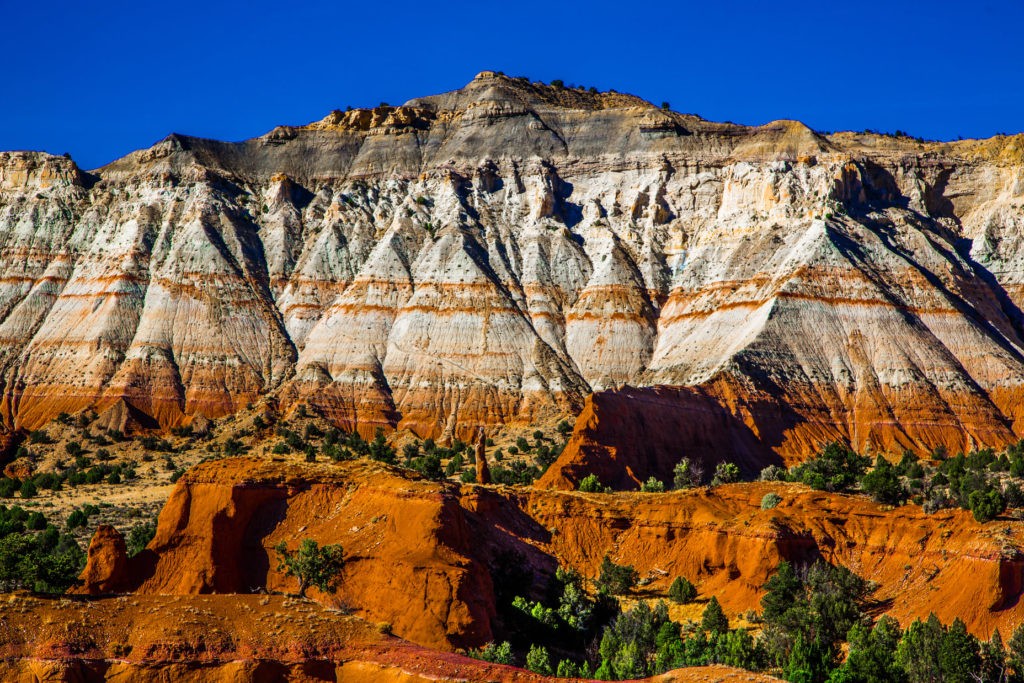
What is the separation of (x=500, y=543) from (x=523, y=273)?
2444 inches

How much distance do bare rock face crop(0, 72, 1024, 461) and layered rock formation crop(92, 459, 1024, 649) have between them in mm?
28879

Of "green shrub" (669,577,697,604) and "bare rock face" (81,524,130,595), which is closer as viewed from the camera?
"bare rock face" (81,524,130,595)

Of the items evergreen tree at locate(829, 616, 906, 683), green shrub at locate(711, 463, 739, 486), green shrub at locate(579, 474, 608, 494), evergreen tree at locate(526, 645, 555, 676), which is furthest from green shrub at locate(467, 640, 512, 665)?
green shrub at locate(711, 463, 739, 486)

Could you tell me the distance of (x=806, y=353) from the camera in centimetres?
9475

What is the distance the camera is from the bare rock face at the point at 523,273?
9600 cm

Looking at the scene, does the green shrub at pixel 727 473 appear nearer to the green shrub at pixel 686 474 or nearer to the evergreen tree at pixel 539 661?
the green shrub at pixel 686 474

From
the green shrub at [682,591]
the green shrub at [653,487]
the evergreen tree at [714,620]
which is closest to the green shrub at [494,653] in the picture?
the evergreen tree at [714,620]

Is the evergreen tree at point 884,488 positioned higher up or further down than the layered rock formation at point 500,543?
higher up

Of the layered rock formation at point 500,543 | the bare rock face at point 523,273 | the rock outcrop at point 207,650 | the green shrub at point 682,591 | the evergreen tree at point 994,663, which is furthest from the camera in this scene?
the bare rock face at point 523,273

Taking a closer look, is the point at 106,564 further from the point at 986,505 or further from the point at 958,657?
the point at 986,505

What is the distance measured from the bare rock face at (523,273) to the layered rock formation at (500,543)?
28.9 metres

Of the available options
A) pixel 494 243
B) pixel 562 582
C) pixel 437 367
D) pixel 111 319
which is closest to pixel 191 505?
pixel 562 582

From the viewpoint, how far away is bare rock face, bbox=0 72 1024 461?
96.0 metres

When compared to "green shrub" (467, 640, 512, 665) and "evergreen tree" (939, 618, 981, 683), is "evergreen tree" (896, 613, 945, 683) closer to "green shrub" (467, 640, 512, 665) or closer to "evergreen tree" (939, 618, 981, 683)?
"evergreen tree" (939, 618, 981, 683)
